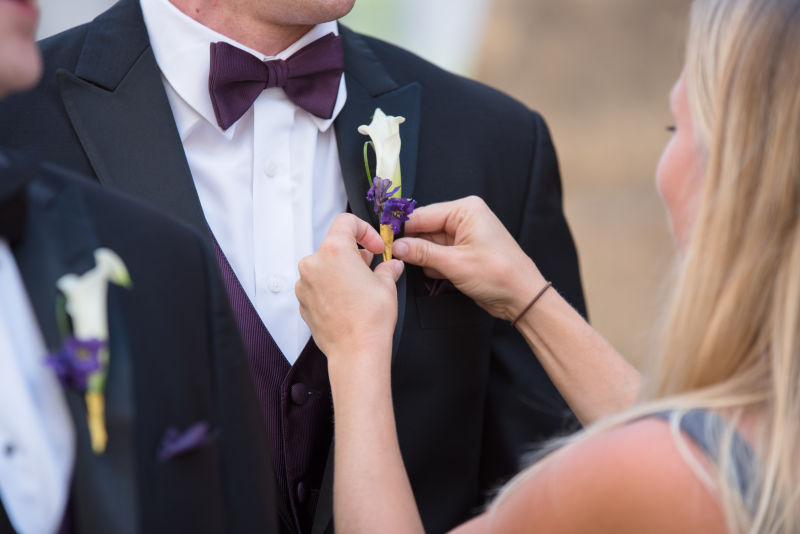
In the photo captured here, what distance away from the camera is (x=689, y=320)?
53.6 inches

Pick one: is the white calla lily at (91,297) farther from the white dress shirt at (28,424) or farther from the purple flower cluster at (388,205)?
the purple flower cluster at (388,205)

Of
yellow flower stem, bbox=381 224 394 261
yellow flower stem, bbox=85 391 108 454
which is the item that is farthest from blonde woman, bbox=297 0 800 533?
yellow flower stem, bbox=85 391 108 454

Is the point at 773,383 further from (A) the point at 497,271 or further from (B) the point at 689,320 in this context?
(A) the point at 497,271

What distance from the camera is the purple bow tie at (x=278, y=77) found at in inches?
72.1

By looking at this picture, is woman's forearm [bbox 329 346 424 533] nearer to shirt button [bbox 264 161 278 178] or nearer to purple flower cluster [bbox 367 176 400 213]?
purple flower cluster [bbox 367 176 400 213]

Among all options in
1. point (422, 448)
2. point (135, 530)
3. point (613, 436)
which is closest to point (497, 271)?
point (422, 448)

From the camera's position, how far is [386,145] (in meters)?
1.86

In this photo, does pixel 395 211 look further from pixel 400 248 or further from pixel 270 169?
pixel 270 169

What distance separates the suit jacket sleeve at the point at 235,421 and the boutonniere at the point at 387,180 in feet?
1.54

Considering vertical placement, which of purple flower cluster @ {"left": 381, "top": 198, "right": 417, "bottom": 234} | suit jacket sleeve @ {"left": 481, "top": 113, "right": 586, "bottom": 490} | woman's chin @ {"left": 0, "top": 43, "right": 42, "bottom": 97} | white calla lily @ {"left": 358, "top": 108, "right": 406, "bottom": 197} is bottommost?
suit jacket sleeve @ {"left": 481, "top": 113, "right": 586, "bottom": 490}

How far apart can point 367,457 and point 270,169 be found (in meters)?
0.61

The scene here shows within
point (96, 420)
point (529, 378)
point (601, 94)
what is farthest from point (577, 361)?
point (601, 94)

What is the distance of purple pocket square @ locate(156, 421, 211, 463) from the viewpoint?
127 centimetres

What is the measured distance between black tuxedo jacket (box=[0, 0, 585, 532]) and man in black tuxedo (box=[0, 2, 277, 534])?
15.2 inches
